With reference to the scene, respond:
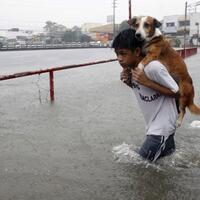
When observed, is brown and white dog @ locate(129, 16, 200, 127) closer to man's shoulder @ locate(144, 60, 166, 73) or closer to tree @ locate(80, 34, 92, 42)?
man's shoulder @ locate(144, 60, 166, 73)

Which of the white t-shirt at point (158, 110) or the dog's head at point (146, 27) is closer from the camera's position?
the white t-shirt at point (158, 110)

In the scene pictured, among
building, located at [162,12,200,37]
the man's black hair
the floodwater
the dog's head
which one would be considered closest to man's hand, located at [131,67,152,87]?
the man's black hair

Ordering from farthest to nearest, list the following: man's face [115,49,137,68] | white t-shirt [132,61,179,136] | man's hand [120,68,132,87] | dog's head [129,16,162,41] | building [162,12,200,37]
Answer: building [162,12,200,37]
dog's head [129,16,162,41]
man's hand [120,68,132,87]
white t-shirt [132,61,179,136]
man's face [115,49,137,68]

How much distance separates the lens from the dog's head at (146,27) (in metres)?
4.46

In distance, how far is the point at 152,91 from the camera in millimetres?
4141

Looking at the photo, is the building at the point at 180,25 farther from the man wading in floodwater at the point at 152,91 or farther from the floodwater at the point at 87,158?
the man wading in floodwater at the point at 152,91

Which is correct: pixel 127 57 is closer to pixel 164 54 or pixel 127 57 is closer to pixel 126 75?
pixel 126 75

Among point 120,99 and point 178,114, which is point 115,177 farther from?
point 120,99

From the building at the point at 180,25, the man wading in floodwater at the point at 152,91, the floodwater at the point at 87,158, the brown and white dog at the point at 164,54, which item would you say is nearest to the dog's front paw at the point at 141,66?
the man wading in floodwater at the point at 152,91

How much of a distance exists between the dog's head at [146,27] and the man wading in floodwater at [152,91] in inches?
7.3

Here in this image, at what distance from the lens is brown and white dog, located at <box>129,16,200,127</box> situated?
14.7 ft

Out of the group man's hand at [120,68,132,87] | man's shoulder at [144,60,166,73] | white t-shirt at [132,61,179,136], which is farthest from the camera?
man's hand at [120,68,132,87]

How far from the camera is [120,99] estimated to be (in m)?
10.3

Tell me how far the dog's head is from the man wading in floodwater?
18 cm
